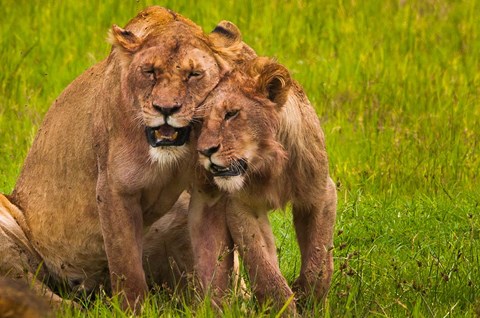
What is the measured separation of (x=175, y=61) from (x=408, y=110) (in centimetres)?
403

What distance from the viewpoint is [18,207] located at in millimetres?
7219

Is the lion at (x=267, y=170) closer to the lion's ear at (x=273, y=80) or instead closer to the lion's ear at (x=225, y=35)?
the lion's ear at (x=273, y=80)

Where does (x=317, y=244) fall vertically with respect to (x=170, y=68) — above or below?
below

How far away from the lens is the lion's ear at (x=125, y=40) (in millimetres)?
6156

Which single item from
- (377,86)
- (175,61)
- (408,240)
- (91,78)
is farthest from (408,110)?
(175,61)

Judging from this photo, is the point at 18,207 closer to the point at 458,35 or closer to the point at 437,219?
the point at 437,219

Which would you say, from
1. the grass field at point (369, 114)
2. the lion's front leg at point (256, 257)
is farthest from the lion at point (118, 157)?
the grass field at point (369, 114)

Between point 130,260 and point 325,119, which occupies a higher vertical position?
point 130,260

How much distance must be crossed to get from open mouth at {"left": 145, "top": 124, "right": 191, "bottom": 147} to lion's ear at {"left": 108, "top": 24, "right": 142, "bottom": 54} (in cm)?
47

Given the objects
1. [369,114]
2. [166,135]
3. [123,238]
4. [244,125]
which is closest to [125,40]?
[166,135]

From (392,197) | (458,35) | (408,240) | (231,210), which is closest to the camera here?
(231,210)

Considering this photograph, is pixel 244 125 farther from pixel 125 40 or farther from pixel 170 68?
pixel 125 40

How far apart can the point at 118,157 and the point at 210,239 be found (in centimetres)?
60

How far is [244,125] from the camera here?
605 cm
